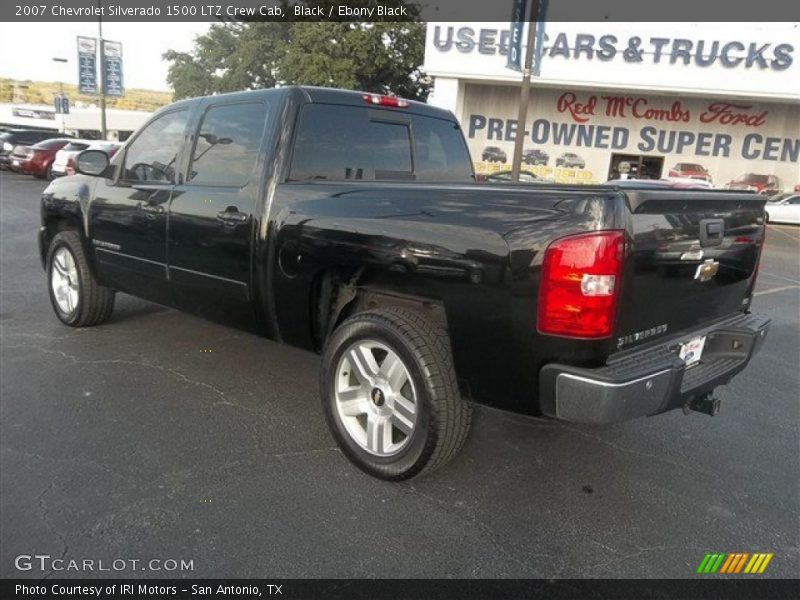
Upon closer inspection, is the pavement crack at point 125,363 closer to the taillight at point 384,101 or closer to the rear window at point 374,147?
the rear window at point 374,147

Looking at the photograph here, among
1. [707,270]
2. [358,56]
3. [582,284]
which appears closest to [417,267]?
→ [582,284]

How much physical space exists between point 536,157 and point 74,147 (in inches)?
818

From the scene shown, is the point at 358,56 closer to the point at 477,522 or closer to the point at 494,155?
the point at 494,155

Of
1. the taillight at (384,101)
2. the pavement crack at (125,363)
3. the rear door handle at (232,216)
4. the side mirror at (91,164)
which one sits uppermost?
the taillight at (384,101)

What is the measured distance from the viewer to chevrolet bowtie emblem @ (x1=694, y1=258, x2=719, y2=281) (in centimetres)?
282

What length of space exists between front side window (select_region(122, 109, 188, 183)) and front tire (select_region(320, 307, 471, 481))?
1.94m

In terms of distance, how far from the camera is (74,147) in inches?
777

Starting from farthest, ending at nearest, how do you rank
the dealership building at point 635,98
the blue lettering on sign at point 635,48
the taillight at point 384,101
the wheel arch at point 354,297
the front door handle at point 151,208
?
1. the dealership building at point 635,98
2. the blue lettering on sign at point 635,48
3. the front door handle at point 151,208
4. the taillight at point 384,101
5. the wheel arch at point 354,297

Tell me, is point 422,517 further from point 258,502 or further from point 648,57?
point 648,57

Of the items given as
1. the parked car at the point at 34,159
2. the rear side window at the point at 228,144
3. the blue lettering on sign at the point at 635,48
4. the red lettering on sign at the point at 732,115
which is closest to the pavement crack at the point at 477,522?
the rear side window at the point at 228,144

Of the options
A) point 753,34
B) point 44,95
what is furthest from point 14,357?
point 44,95

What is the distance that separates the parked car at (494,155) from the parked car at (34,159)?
63.0ft

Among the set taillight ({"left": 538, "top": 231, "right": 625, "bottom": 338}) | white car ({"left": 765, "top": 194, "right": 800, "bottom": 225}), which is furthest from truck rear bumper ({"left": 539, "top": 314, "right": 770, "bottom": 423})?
white car ({"left": 765, "top": 194, "right": 800, "bottom": 225})

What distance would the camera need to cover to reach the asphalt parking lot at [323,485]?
2492 mm
